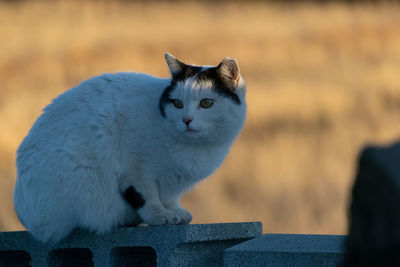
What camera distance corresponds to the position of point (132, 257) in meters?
2.16

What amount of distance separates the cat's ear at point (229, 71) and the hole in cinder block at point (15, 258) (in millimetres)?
1236

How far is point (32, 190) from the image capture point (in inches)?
77.5

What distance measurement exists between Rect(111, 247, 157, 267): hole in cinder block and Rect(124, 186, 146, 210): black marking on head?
226 millimetres

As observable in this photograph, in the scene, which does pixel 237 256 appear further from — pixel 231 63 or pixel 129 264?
pixel 231 63

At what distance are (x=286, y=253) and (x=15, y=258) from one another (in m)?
1.30

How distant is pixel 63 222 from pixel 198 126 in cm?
65

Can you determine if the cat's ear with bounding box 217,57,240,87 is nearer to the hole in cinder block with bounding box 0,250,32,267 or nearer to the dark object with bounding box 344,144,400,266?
the dark object with bounding box 344,144,400,266

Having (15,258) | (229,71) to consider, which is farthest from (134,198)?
(15,258)

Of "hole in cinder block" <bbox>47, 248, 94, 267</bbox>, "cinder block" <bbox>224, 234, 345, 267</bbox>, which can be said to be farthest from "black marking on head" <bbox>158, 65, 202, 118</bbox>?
"hole in cinder block" <bbox>47, 248, 94, 267</bbox>

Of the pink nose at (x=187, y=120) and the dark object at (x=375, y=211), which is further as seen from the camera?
the pink nose at (x=187, y=120)

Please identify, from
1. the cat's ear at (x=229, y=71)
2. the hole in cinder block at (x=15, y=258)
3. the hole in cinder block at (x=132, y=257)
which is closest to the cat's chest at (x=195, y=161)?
the cat's ear at (x=229, y=71)

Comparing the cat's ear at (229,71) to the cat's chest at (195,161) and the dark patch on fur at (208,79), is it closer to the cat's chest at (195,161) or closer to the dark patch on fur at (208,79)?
the dark patch on fur at (208,79)

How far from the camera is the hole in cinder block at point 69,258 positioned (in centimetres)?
214

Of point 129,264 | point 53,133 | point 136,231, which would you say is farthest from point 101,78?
point 129,264
